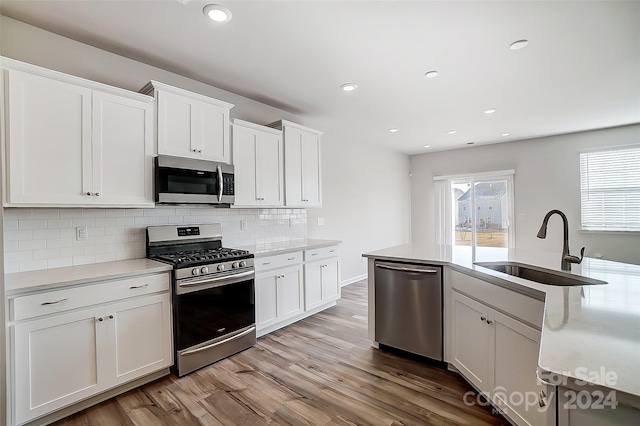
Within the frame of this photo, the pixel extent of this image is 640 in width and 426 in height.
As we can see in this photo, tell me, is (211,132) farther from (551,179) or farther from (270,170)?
(551,179)

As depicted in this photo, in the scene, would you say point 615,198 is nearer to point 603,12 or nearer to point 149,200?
point 603,12

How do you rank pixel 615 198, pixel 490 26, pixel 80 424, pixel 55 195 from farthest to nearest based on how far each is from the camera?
pixel 615 198 → pixel 490 26 → pixel 55 195 → pixel 80 424

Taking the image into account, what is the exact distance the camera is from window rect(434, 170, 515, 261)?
19.9 feet

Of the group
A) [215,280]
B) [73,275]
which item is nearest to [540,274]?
[215,280]

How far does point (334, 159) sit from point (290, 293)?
2586 millimetres

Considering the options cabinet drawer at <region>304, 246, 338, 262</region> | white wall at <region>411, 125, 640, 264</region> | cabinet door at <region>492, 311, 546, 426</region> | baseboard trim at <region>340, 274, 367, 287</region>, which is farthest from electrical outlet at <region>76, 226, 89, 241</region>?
white wall at <region>411, 125, 640, 264</region>

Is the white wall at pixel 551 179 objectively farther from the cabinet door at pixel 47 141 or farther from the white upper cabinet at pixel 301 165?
the cabinet door at pixel 47 141

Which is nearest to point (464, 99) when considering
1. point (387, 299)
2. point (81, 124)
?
point (387, 299)

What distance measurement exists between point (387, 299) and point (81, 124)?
9.32ft

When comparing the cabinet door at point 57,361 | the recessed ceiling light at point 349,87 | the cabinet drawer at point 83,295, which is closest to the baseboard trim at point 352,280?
the recessed ceiling light at point 349,87

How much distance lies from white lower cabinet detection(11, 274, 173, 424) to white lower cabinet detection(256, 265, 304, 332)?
93 cm

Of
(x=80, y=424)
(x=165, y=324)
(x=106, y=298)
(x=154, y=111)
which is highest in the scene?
(x=154, y=111)

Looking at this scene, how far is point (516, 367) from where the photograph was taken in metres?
1.67

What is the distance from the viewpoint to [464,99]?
3.60 metres
